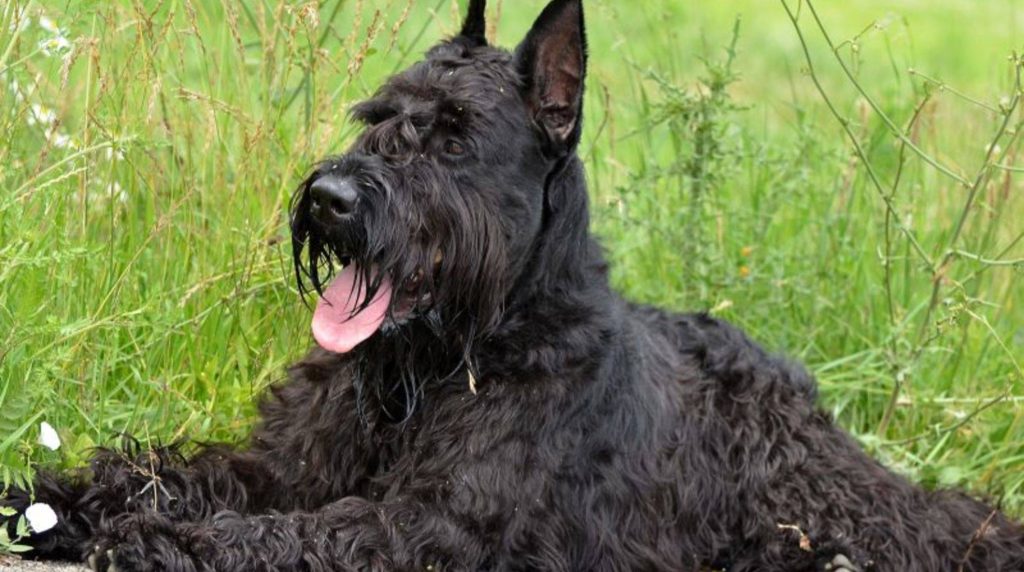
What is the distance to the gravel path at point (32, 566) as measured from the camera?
4676mm

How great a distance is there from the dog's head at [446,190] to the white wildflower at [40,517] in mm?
932

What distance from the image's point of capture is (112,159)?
581 centimetres

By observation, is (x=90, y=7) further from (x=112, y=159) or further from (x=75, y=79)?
(x=75, y=79)

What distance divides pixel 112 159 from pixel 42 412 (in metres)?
1.02

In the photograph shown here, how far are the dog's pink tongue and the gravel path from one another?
0.99 m

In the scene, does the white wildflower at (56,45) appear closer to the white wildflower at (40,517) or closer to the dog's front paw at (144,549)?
the white wildflower at (40,517)

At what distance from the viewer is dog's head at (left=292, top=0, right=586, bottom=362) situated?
4.68m

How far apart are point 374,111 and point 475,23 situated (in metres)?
0.53

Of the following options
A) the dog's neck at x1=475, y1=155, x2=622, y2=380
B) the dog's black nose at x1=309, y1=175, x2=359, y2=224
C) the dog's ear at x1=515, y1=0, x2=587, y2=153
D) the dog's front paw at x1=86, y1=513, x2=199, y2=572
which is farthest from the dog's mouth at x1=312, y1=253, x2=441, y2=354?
the dog's front paw at x1=86, y1=513, x2=199, y2=572

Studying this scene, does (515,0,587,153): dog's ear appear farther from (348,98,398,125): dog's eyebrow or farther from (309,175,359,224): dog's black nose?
(309,175,359,224): dog's black nose

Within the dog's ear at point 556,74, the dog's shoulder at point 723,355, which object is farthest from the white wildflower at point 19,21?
the dog's shoulder at point 723,355

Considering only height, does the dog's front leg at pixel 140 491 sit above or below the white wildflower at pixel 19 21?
below

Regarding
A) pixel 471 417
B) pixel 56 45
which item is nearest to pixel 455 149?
pixel 471 417

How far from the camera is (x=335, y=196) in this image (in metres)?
4.60
